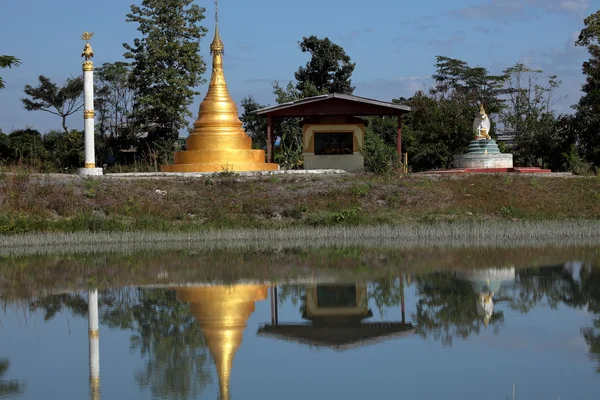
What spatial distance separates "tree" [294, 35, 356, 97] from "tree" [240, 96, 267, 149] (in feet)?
9.07

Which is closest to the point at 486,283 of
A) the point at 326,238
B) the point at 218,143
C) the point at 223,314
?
the point at 223,314

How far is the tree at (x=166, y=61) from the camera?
42156 mm

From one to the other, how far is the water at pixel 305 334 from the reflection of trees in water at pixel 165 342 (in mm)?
24

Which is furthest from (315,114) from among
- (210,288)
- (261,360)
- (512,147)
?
(261,360)

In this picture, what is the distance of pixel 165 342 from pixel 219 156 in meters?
21.3

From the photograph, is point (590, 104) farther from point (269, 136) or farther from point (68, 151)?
point (68, 151)

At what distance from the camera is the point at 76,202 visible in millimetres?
27281

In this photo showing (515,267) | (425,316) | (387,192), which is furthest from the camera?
(387,192)

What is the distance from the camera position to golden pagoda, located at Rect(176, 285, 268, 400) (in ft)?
34.7

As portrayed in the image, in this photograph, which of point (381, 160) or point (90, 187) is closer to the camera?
point (90, 187)

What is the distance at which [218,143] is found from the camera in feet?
108

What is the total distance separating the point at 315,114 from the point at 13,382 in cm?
2503

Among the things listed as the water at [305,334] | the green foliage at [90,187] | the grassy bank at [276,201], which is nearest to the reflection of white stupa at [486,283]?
the water at [305,334]

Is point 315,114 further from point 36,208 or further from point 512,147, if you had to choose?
point 512,147
